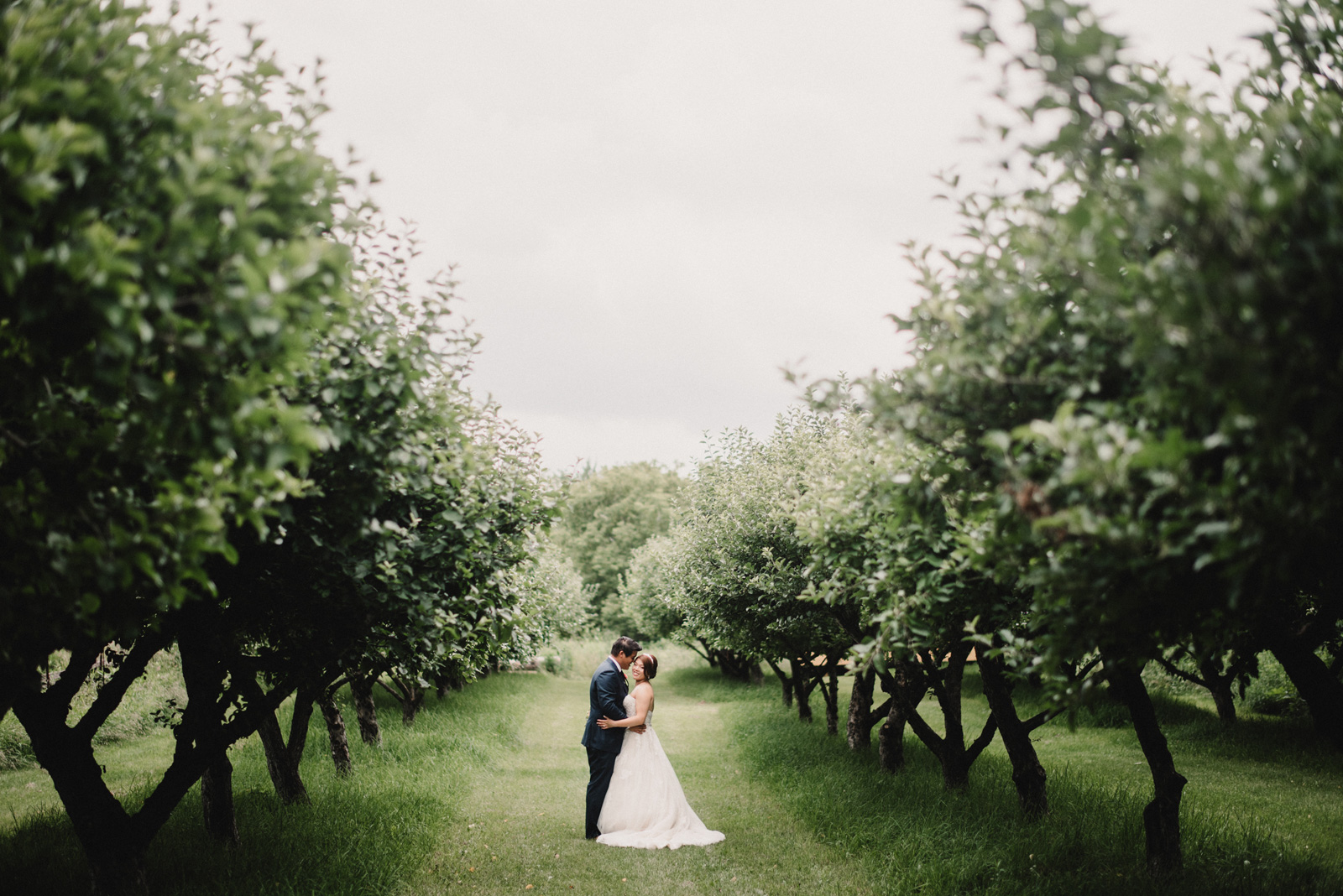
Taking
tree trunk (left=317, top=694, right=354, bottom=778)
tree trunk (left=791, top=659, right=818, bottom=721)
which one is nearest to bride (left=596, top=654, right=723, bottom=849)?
tree trunk (left=317, top=694, right=354, bottom=778)

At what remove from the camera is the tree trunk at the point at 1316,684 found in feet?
24.8

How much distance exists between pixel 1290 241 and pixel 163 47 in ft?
18.5

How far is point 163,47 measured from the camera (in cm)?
422

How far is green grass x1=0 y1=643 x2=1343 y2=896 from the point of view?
882 cm

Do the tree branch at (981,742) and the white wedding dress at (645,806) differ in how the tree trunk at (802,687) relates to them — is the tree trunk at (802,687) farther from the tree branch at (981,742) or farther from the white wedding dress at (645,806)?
the white wedding dress at (645,806)

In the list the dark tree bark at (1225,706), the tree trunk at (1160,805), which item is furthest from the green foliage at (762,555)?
the dark tree bark at (1225,706)

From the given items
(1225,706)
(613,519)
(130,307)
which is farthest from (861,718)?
(613,519)

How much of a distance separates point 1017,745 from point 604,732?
5.82 metres

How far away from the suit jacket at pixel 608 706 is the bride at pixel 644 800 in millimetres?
96

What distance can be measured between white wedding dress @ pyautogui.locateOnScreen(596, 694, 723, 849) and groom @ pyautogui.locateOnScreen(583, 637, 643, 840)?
0.11 meters

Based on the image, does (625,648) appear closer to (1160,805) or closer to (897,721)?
(897,721)

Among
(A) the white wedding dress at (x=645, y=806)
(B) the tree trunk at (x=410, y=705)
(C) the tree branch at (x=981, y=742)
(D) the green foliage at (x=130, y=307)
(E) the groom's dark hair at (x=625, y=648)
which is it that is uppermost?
(D) the green foliage at (x=130, y=307)

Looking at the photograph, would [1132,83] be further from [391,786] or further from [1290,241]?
[391,786]

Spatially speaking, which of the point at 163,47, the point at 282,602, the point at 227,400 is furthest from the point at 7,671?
the point at 163,47
